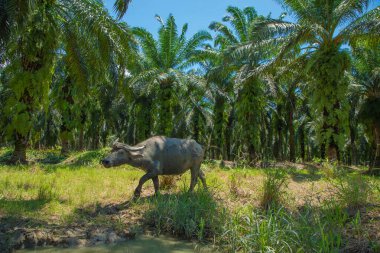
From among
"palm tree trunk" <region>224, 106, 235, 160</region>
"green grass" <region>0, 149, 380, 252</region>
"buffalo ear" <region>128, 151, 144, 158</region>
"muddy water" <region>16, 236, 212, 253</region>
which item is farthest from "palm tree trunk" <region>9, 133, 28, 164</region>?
"palm tree trunk" <region>224, 106, 235, 160</region>

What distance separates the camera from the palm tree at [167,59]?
21.1 metres

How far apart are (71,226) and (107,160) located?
1761 millimetres

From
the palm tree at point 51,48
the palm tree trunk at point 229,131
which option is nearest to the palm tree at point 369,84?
the palm tree trunk at point 229,131

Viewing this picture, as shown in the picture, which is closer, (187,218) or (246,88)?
(187,218)

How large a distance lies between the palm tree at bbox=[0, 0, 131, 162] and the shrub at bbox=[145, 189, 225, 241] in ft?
19.1

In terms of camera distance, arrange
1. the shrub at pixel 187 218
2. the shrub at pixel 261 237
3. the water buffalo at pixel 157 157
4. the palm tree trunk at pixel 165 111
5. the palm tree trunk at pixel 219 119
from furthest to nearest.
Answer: the palm tree trunk at pixel 219 119 → the palm tree trunk at pixel 165 111 → the water buffalo at pixel 157 157 → the shrub at pixel 187 218 → the shrub at pixel 261 237

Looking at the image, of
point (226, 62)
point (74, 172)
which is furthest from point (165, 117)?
point (74, 172)

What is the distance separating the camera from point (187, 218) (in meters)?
6.83

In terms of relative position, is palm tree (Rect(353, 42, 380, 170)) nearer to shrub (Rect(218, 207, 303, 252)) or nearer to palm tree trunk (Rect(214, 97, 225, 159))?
palm tree trunk (Rect(214, 97, 225, 159))

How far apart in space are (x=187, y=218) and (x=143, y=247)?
117 cm

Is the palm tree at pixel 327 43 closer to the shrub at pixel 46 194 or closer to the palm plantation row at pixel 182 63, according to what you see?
the palm plantation row at pixel 182 63

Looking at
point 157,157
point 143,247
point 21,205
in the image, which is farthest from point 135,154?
point 143,247

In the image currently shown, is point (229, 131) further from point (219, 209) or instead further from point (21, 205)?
point (21, 205)

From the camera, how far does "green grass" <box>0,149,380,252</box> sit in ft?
17.4
